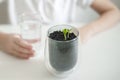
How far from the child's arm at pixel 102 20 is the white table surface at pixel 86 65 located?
0.18 feet

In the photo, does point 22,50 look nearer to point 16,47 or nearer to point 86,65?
point 16,47

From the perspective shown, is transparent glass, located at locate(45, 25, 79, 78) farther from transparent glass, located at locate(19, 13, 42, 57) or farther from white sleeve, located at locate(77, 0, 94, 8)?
white sleeve, located at locate(77, 0, 94, 8)

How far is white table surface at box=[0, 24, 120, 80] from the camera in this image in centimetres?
67

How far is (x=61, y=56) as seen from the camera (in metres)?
0.64

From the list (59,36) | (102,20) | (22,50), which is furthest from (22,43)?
(102,20)

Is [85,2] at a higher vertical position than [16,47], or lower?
higher

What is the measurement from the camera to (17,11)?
111cm

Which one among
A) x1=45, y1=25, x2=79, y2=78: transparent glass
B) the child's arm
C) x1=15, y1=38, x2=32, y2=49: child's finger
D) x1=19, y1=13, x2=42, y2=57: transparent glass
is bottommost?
x1=45, y1=25, x2=79, y2=78: transparent glass

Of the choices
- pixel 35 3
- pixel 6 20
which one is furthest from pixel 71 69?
pixel 6 20

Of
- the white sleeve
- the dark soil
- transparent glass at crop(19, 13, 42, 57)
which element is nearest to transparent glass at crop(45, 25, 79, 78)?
the dark soil

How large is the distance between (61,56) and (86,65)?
0.11 m

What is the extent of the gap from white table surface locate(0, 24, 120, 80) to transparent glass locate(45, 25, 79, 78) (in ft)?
0.06

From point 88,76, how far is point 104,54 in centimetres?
12

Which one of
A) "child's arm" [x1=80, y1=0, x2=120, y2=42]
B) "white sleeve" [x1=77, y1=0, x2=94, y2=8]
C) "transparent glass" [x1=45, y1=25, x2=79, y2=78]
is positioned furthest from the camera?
"white sleeve" [x1=77, y1=0, x2=94, y2=8]
